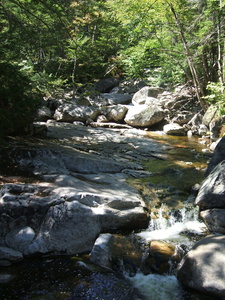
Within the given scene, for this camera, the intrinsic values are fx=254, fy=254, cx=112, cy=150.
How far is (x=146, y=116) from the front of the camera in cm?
1517

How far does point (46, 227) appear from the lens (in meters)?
4.16

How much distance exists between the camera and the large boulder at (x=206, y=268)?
322 cm

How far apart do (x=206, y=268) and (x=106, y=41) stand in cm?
2018

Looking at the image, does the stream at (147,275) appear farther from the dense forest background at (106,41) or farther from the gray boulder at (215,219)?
the dense forest background at (106,41)

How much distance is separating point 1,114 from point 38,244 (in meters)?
2.93

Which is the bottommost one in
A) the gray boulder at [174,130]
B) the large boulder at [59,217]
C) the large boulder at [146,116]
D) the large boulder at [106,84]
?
the large boulder at [59,217]

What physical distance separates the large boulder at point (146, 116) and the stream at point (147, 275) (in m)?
8.16

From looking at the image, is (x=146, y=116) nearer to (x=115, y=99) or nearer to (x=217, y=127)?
(x=115, y=99)

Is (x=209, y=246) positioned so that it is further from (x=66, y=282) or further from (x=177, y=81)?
(x=177, y=81)

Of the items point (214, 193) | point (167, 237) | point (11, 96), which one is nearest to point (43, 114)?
point (11, 96)

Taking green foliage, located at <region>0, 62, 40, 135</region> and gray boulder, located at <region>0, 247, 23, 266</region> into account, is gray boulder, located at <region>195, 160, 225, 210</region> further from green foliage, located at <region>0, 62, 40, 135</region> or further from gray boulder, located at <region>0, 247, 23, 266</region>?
green foliage, located at <region>0, 62, 40, 135</region>

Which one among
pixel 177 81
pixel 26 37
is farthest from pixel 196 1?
pixel 26 37

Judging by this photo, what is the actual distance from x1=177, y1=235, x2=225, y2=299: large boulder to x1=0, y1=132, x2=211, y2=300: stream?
128mm

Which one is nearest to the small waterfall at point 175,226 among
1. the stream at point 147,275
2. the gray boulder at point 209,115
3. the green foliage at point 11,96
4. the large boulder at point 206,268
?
the stream at point 147,275
